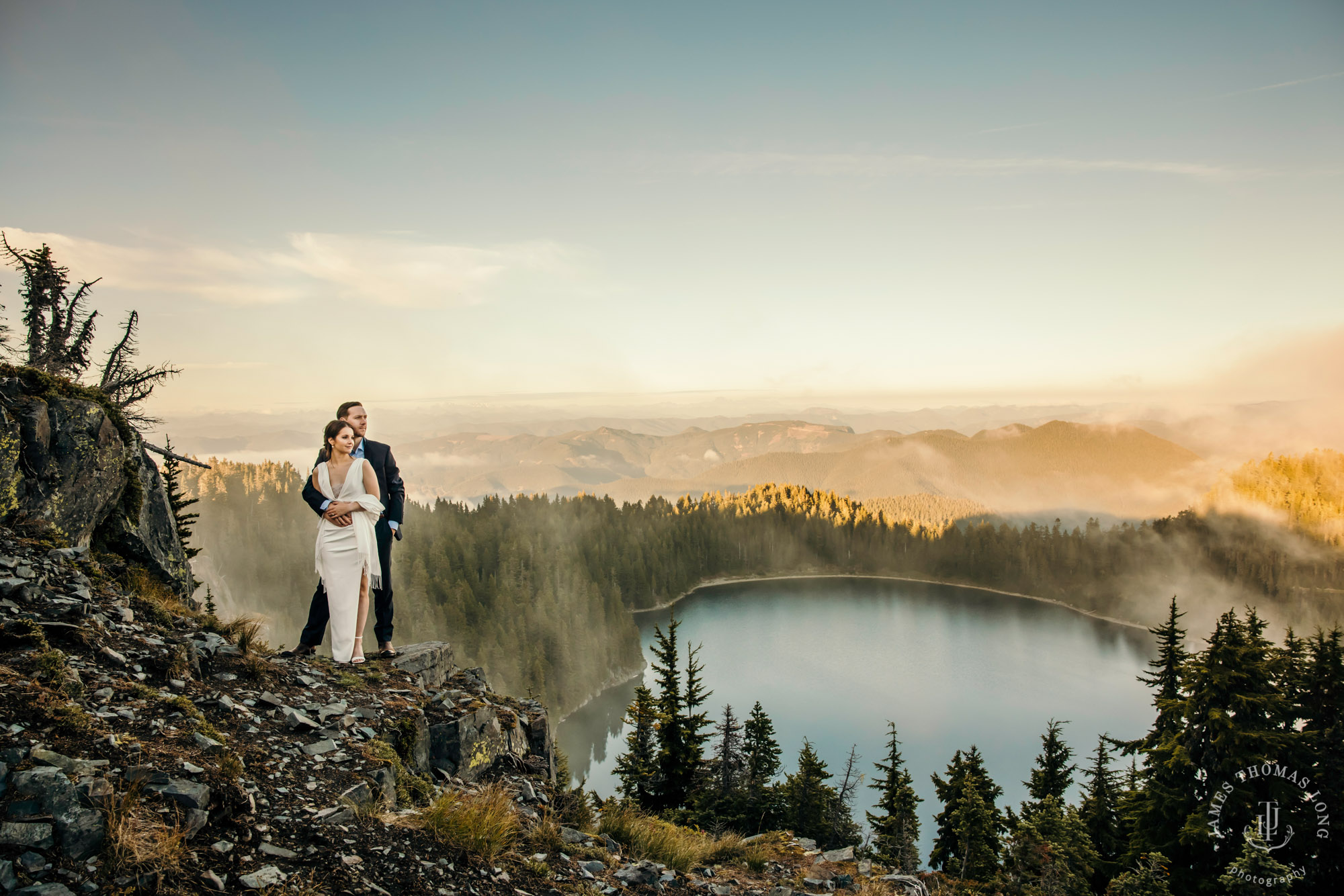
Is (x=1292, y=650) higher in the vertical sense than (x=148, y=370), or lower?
lower

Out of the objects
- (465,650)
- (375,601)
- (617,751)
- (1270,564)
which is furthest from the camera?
(1270,564)

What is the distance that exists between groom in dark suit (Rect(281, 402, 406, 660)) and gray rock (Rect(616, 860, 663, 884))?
5.30 metres

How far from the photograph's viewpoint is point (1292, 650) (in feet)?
60.4

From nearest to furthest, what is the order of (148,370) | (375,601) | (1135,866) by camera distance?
(375,601)
(148,370)
(1135,866)

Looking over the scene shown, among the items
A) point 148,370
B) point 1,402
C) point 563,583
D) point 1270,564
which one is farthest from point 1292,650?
point 1270,564

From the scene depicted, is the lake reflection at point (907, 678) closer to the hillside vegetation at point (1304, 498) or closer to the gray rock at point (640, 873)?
the gray rock at point (640, 873)

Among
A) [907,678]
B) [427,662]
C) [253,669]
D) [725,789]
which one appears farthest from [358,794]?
[907,678]

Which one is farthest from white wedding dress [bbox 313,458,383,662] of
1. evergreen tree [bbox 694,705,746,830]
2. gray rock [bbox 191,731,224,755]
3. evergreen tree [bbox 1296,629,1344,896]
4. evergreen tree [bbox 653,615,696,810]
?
evergreen tree [bbox 1296,629,1344,896]

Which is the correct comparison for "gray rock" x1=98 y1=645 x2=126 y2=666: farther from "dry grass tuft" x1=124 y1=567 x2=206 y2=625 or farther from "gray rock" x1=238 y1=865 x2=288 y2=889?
"gray rock" x1=238 y1=865 x2=288 y2=889

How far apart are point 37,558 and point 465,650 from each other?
69.0 meters

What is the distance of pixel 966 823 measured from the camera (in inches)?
895

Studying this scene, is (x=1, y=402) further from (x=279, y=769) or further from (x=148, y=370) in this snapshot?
(x=279, y=769)

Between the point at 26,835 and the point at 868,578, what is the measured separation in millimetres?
177801

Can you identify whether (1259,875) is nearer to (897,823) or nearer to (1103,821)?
(1103,821)
